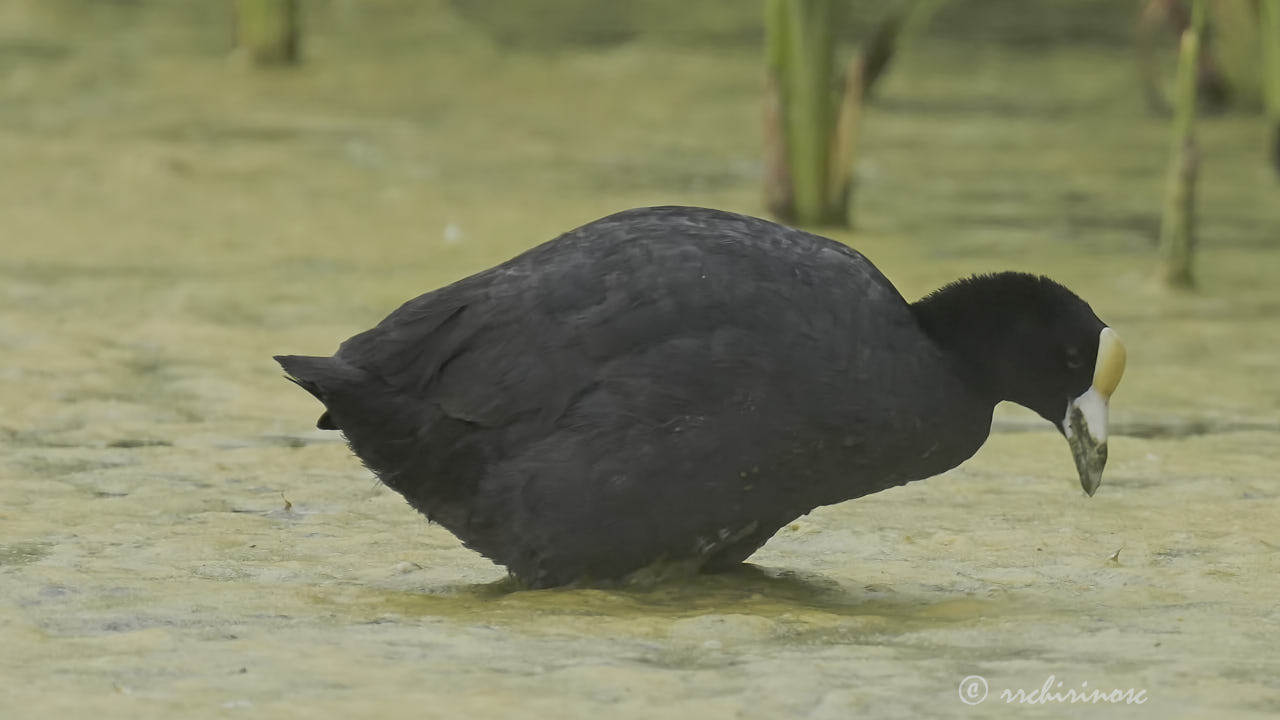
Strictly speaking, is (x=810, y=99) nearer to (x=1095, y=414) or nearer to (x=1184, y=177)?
(x=1184, y=177)

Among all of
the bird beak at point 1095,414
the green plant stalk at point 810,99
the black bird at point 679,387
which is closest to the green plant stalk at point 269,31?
the green plant stalk at point 810,99

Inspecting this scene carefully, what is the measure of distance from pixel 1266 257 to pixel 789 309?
16.3 feet

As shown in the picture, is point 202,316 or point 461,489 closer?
point 461,489

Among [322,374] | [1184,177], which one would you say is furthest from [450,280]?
[322,374]

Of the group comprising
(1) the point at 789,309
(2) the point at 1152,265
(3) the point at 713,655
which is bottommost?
(3) the point at 713,655

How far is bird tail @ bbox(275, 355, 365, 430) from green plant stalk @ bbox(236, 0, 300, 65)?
25.2ft

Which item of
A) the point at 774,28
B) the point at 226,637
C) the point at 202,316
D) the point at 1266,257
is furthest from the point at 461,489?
the point at 1266,257

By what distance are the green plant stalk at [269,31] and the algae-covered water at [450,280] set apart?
0.18 m

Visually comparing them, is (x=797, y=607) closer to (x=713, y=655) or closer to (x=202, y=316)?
(x=713, y=655)

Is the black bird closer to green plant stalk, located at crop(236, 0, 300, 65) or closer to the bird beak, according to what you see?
the bird beak

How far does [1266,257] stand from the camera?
791cm

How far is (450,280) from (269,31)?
176 inches

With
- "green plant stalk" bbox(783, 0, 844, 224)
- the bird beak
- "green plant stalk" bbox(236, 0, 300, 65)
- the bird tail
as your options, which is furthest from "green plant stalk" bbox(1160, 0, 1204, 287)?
"green plant stalk" bbox(236, 0, 300, 65)

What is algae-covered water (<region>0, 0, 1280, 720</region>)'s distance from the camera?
3.06 metres
